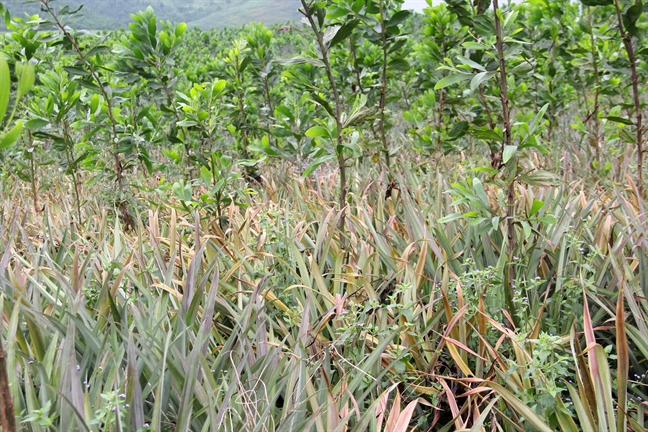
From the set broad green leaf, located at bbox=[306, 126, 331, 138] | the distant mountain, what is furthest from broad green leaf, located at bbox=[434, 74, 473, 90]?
the distant mountain

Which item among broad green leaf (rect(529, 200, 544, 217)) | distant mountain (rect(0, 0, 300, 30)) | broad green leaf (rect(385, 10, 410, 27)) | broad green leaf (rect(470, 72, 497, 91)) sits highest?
distant mountain (rect(0, 0, 300, 30))

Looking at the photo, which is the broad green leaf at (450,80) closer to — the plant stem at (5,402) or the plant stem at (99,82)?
the plant stem at (5,402)

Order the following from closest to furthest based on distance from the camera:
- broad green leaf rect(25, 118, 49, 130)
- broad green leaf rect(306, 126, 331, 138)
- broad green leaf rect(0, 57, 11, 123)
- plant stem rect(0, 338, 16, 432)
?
broad green leaf rect(0, 57, 11, 123) → plant stem rect(0, 338, 16, 432) → broad green leaf rect(306, 126, 331, 138) → broad green leaf rect(25, 118, 49, 130)

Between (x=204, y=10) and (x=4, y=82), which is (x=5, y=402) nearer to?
(x=4, y=82)

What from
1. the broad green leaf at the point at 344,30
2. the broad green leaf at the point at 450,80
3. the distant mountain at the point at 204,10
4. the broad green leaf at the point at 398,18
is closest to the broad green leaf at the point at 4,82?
the broad green leaf at the point at 450,80

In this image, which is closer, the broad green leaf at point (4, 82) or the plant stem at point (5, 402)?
the broad green leaf at point (4, 82)

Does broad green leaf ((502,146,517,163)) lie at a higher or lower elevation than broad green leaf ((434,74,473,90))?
lower

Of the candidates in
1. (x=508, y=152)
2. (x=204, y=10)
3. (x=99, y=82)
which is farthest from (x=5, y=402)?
(x=204, y=10)

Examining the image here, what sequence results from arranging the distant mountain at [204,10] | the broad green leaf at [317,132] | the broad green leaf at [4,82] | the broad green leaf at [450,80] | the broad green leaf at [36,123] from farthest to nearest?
the distant mountain at [204,10] → the broad green leaf at [36,123] → the broad green leaf at [317,132] → the broad green leaf at [450,80] → the broad green leaf at [4,82]

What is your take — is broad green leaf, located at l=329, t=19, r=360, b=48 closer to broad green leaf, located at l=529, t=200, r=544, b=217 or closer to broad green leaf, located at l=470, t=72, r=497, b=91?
broad green leaf, located at l=470, t=72, r=497, b=91

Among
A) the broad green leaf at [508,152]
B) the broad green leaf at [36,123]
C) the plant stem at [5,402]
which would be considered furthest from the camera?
the broad green leaf at [36,123]

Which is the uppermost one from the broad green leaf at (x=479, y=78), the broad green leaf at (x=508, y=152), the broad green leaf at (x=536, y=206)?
the broad green leaf at (x=479, y=78)

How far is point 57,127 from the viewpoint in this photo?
3207 millimetres

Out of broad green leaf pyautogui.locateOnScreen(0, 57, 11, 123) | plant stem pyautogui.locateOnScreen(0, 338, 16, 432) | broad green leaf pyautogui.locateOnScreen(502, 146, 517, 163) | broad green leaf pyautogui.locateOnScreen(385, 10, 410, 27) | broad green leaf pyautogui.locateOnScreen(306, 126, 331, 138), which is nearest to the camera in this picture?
broad green leaf pyautogui.locateOnScreen(0, 57, 11, 123)
